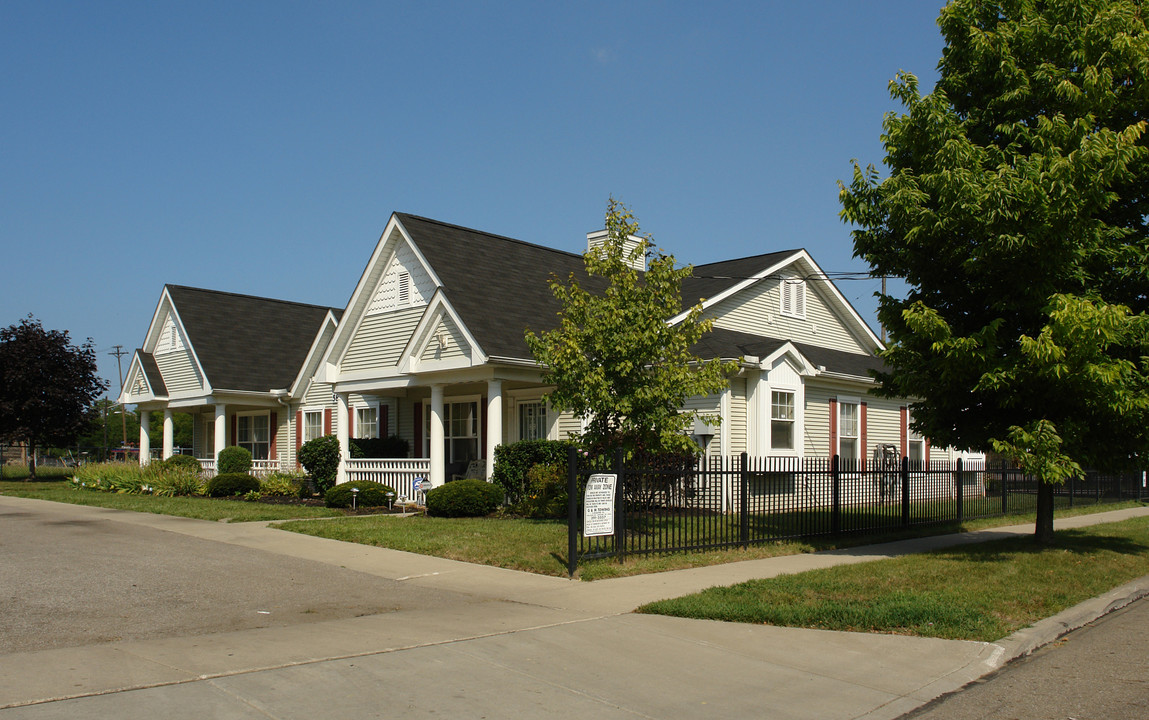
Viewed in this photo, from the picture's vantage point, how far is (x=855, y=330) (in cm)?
2619

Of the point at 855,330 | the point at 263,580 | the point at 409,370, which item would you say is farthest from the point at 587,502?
the point at 855,330

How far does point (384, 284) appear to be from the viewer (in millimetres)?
22438

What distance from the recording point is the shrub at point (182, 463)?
88.0 ft

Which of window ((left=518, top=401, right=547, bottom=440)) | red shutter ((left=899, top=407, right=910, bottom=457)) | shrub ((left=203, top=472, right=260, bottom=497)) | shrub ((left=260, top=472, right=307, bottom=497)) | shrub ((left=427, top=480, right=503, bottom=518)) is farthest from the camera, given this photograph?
red shutter ((left=899, top=407, right=910, bottom=457))

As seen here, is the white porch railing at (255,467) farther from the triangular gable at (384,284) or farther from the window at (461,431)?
the window at (461,431)

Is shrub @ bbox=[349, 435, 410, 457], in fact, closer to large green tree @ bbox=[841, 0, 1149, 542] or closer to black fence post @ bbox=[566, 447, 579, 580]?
black fence post @ bbox=[566, 447, 579, 580]

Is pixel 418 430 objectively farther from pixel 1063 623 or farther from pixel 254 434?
pixel 1063 623

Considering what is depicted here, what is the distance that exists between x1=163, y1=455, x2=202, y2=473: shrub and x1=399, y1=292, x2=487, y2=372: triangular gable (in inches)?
415

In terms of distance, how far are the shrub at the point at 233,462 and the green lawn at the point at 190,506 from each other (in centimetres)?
252

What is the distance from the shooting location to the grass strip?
28.2 feet

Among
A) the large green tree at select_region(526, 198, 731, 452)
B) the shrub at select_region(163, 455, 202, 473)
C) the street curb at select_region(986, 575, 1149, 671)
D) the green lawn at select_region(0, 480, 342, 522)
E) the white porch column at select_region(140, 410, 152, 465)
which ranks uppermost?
the large green tree at select_region(526, 198, 731, 452)

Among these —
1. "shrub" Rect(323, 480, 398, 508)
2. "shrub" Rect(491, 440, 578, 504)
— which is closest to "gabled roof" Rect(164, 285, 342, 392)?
"shrub" Rect(323, 480, 398, 508)

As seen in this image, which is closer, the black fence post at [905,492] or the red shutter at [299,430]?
the black fence post at [905,492]

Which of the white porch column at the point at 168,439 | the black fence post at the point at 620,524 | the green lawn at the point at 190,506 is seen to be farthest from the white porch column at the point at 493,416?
the white porch column at the point at 168,439
